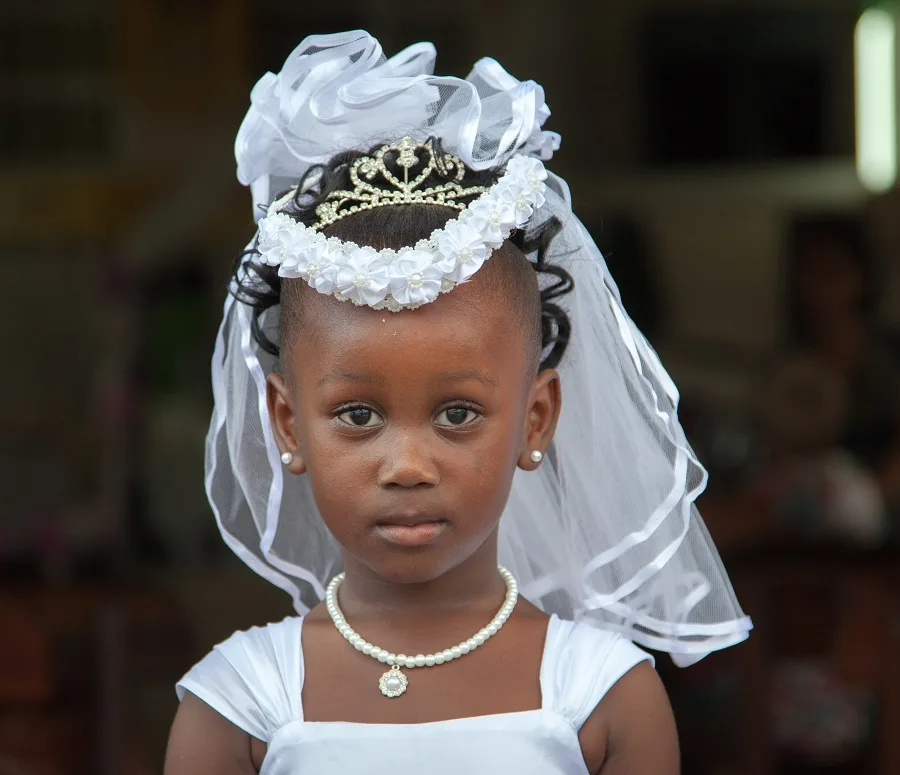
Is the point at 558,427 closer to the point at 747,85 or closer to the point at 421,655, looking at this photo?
the point at 421,655

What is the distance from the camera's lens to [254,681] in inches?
68.4

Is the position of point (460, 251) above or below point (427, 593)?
above

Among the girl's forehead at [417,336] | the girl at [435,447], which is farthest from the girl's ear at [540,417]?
the girl's forehead at [417,336]

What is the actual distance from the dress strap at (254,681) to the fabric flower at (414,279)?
51cm

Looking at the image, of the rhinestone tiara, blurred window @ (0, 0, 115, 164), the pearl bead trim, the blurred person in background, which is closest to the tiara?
the rhinestone tiara

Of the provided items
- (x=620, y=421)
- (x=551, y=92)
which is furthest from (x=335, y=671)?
(x=551, y=92)

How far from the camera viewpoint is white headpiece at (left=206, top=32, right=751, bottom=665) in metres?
1.78

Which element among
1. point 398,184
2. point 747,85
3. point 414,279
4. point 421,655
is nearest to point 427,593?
point 421,655

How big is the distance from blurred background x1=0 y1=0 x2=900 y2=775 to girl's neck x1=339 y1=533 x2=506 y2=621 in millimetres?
3357

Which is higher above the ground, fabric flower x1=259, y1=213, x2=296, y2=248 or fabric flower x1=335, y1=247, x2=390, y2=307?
fabric flower x1=259, y1=213, x2=296, y2=248

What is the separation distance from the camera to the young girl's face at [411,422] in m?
1.61

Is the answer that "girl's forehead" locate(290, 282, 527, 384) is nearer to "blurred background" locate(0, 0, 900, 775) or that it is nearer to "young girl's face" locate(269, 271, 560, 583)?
"young girl's face" locate(269, 271, 560, 583)

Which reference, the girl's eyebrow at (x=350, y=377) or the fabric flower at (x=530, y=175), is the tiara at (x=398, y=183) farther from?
the girl's eyebrow at (x=350, y=377)

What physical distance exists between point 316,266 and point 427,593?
461 millimetres
